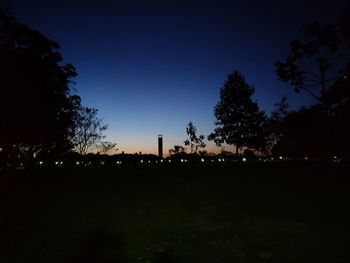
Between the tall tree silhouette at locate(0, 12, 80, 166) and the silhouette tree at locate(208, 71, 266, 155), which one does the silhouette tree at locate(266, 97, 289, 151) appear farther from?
the tall tree silhouette at locate(0, 12, 80, 166)

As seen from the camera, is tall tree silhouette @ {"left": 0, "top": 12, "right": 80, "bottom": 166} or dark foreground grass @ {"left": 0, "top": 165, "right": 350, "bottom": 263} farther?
tall tree silhouette @ {"left": 0, "top": 12, "right": 80, "bottom": 166}

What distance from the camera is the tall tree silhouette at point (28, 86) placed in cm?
2059

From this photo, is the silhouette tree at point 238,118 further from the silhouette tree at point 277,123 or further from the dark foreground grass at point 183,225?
the dark foreground grass at point 183,225

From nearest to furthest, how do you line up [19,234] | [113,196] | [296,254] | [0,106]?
1. [296,254]
2. [19,234]
3. [0,106]
4. [113,196]

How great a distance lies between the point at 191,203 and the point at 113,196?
5365 millimetres

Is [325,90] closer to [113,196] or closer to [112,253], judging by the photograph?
[113,196]

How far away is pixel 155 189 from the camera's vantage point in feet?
83.6

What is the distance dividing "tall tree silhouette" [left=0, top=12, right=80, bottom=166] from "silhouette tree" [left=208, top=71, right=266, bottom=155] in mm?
51030

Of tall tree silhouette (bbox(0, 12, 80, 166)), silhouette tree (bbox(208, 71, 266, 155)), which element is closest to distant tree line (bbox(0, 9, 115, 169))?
tall tree silhouette (bbox(0, 12, 80, 166))

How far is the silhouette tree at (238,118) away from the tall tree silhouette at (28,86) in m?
51.0

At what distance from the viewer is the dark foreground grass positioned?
10795 mm

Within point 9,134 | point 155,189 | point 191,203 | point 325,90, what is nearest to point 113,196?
point 155,189

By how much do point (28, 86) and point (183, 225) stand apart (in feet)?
37.8

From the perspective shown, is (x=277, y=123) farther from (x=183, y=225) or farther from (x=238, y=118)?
(x=183, y=225)
